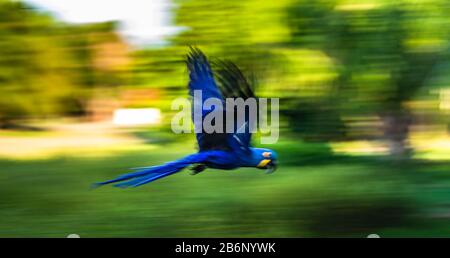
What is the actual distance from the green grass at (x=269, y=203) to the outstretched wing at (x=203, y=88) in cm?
9

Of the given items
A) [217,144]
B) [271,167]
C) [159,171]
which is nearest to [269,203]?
[271,167]

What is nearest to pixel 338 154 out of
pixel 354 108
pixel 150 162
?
pixel 354 108

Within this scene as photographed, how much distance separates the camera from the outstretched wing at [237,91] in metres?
2.62

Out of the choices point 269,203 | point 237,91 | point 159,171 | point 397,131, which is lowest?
point 269,203

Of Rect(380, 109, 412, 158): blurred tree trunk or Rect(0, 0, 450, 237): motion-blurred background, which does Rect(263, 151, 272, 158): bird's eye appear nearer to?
Rect(0, 0, 450, 237): motion-blurred background

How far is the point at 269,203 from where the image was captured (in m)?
2.69

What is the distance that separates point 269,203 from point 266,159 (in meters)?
0.20

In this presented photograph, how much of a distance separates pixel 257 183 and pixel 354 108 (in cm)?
57

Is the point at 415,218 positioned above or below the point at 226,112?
below

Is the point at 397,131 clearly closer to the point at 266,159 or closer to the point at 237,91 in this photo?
the point at 266,159

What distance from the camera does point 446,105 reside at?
8.87ft

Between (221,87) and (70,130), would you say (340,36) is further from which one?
(70,130)

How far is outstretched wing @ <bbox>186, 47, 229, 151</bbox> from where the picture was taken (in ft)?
8.66

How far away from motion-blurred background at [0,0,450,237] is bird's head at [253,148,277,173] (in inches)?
1.4
